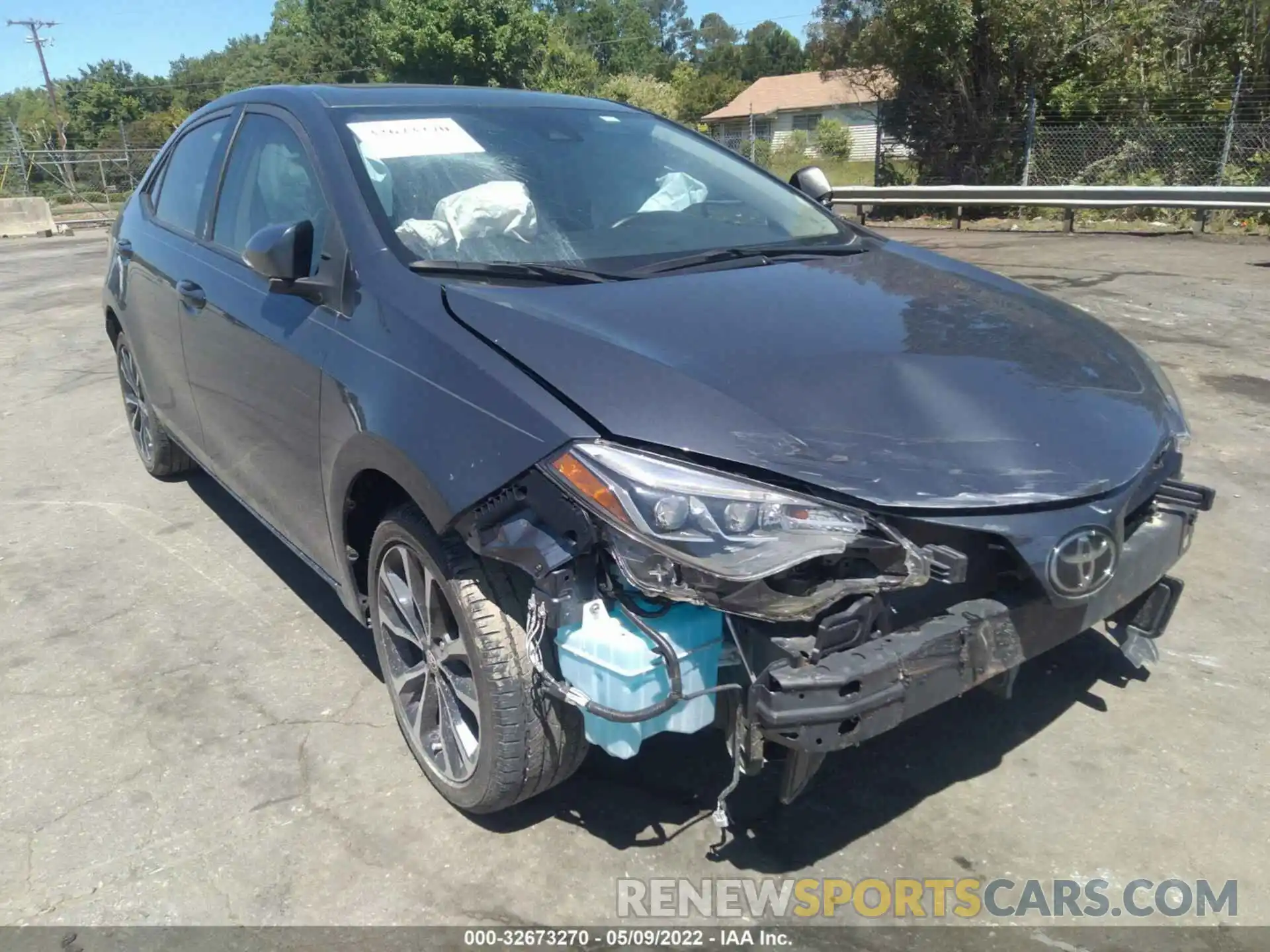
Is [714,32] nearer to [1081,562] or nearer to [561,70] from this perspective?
[561,70]

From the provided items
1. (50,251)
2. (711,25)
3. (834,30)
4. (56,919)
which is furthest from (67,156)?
Result: (711,25)

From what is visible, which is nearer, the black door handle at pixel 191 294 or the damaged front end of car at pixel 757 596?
the damaged front end of car at pixel 757 596

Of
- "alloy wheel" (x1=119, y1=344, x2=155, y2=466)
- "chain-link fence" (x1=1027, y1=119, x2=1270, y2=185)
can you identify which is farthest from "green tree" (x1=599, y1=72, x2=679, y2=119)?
"alloy wheel" (x1=119, y1=344, x2=155, y2=466)

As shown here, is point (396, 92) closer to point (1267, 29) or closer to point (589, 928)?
point (589, 928)

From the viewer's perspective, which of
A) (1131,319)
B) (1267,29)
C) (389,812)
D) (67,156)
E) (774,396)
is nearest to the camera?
(774,396)

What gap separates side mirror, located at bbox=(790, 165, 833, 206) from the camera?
14.4 feet

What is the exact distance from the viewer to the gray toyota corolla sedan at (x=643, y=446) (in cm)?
211

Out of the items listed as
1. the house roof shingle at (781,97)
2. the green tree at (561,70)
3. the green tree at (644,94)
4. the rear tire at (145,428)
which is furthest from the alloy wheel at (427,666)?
the house roof shingle at (781,97)

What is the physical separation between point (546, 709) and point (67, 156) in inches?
1268

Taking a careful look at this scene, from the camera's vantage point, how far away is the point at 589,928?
93.0 inches

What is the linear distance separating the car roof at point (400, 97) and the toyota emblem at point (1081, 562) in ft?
7.92

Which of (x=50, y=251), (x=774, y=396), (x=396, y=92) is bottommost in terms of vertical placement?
(x=50, y=251)

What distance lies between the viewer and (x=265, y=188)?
358 centimetres

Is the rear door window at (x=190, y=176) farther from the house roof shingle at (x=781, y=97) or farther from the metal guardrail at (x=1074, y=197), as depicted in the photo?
the house roof shingle at (x=781, y=97)
